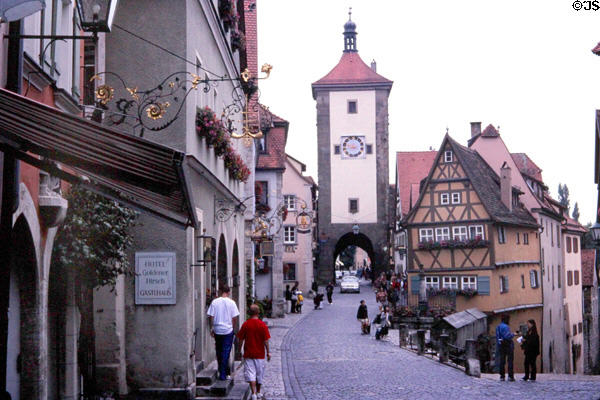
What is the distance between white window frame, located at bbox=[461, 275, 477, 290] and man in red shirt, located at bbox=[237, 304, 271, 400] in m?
25.9

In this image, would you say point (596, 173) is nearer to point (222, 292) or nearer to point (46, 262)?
point (222, 292)

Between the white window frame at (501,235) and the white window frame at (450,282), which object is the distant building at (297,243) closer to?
the white window frame at (450,282)

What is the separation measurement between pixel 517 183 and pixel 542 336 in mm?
8579

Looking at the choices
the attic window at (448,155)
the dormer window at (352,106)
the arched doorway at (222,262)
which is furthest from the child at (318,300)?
the arched doorway at (222,262)

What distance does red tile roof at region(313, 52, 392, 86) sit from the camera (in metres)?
67.1

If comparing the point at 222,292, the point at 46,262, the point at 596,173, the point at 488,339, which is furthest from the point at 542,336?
the point at 46,262

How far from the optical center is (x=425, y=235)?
38.8 metres

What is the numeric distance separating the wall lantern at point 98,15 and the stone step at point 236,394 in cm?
724

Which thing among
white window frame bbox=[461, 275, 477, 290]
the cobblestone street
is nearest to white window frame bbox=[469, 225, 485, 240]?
white window frame bbox=[461, 275, 477, 290]

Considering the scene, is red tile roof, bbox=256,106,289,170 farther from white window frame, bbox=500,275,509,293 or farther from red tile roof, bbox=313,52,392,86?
red tile roof, bbox=313,52,392,86

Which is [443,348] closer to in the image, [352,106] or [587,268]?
[587,268]

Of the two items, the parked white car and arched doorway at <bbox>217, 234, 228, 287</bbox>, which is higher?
arched doorway at <bbox>217, 234, 228, 287</bbox>

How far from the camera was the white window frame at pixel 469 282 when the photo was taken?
122 feet

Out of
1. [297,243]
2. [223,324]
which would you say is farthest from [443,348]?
[297,243]
